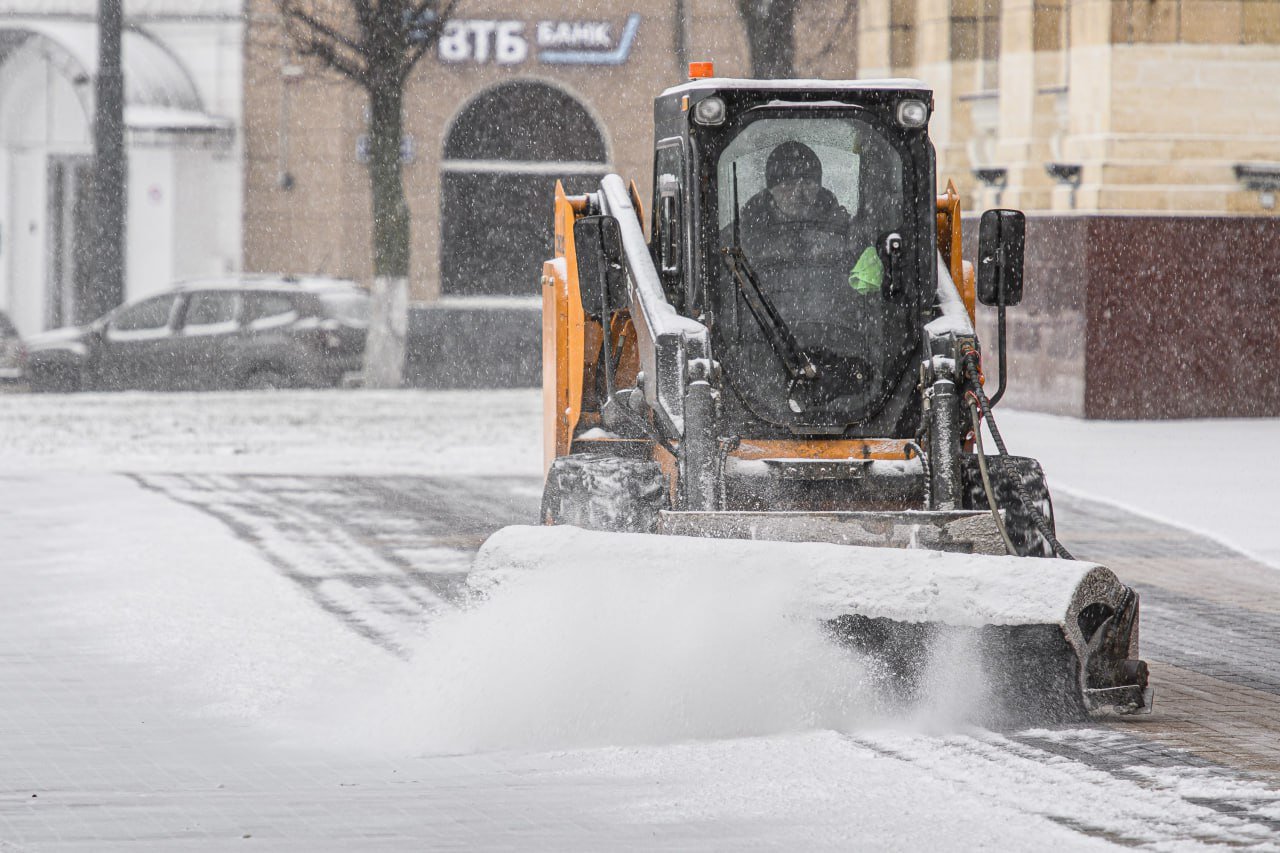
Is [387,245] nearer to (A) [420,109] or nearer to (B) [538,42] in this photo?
(A) [420,109]

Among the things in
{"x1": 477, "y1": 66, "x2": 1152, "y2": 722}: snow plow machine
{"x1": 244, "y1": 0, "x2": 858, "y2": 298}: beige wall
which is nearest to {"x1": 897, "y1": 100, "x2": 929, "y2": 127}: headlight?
{"x1": 477, "y1": 66, "x2": 1152, "y2": 722}: snow plow machine

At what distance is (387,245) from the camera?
27.1m

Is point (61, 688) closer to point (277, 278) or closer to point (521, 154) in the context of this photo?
point (277, 278)

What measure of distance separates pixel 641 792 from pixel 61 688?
8.99ft

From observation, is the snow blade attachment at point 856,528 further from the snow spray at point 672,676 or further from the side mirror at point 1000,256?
the side mirror at point 1000,256

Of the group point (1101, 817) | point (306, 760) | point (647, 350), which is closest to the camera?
point (1101, 817)

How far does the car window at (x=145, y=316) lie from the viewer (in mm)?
25719

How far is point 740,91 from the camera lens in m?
9.15

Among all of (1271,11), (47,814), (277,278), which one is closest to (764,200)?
(47,814)

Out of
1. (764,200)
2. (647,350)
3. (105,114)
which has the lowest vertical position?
(647,350)

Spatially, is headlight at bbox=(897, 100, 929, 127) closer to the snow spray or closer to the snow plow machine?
the snow plow machine

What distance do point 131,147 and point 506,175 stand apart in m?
5.45

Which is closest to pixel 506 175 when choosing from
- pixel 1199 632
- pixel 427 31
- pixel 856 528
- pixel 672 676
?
pixel 427 31

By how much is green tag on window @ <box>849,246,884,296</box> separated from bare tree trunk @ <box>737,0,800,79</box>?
14773 mm
